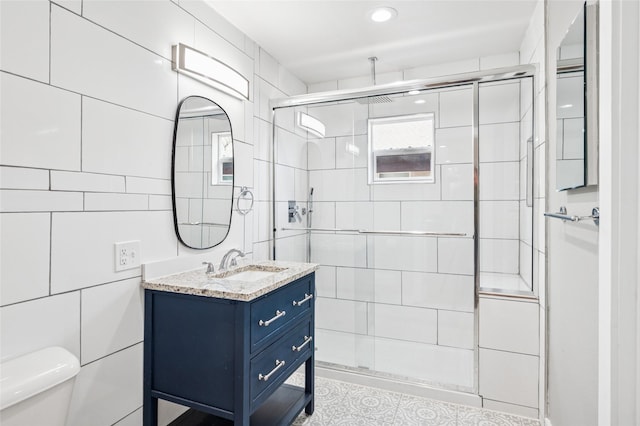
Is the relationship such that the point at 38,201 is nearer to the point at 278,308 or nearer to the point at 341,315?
the point at 278,308

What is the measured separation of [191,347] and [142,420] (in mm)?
464

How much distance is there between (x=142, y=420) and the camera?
155 cm

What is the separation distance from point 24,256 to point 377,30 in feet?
7.52

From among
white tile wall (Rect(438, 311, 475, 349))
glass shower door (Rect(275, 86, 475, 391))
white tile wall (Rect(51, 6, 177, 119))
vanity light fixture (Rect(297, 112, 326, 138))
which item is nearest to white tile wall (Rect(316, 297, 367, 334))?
glass shower door (Rect(275, 86, 475, 391))

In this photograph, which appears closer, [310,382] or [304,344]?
[304,344]

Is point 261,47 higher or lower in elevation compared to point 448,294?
higher

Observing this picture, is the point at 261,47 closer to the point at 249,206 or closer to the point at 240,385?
the point at 249,206

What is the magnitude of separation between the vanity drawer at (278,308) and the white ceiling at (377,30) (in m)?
1.65

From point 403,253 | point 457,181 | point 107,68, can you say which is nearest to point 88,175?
point 107,68

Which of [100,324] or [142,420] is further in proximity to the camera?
[142,420]

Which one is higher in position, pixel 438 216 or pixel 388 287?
pixel 438 216

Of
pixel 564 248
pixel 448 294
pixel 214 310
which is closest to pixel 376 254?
pixel 448 294

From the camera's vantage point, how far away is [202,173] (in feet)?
6.21

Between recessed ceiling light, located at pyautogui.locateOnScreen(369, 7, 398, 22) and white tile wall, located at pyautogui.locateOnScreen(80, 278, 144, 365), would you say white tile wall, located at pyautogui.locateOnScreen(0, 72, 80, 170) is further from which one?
recessed ceiling light, located at pyautogui.locateOnScreen(369, 7, 398, 22)
